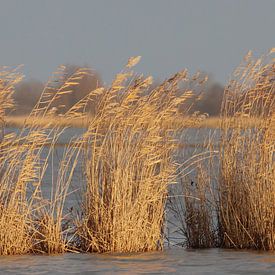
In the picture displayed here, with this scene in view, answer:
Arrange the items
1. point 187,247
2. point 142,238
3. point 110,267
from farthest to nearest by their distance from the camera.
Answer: point 187,247 → point 142,238 → point 110,267

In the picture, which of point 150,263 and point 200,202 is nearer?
point 150,263

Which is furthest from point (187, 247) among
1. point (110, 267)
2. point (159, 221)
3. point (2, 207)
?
point (2, 207)

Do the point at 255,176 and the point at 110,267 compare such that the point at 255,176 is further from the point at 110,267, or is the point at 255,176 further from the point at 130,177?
the point at 110,267

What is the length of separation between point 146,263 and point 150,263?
47 millimetres

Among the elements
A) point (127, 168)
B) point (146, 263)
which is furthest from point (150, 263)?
point (127, 168)

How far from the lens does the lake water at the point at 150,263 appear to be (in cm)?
811

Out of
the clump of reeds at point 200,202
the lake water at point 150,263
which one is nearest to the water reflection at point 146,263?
the lake water at point 150,263

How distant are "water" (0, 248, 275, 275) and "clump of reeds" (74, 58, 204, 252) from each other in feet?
0.71

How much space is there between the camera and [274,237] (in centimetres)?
880

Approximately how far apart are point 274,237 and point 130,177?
1.63 meters

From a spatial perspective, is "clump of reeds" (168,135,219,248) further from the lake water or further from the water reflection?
the water reflection

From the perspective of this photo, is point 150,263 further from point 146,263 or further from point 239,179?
point 239,179

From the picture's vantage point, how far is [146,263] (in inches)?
331

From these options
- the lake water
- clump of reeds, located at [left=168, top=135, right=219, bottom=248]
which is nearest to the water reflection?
the lake water
